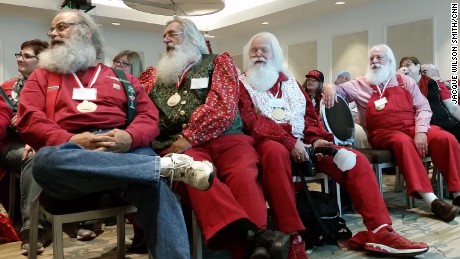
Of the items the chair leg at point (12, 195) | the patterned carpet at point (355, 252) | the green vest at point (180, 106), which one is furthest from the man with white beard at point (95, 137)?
the chair leg at point (12, 195)

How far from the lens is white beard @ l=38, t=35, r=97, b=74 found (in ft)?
6.84

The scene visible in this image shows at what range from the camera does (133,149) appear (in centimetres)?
195

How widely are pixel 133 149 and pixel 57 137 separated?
0.33m

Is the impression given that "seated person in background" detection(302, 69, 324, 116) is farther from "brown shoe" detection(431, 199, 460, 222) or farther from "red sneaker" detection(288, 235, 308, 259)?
"red sneaker" detection(288, 235, 308, 259)

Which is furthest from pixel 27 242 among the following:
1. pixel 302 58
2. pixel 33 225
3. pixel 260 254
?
pixel 302 58

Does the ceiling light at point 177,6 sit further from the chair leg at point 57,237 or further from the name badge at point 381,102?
the chair leg at point 57,237

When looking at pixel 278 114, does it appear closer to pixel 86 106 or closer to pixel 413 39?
pixel 86 106

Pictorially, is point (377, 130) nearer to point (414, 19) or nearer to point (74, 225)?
point (74, 225)

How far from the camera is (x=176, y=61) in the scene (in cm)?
252

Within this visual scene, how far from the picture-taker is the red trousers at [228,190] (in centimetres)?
187

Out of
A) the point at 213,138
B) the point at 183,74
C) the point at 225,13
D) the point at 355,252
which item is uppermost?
the point at 225,13

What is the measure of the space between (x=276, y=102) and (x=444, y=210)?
4.73 ft

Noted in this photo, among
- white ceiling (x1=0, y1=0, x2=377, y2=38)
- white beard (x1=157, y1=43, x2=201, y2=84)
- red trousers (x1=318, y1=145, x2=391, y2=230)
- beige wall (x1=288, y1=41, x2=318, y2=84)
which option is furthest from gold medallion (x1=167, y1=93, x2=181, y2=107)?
beige wall (x1=288, y1=41, x2=318, y2=84)

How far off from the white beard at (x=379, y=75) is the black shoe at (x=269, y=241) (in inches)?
91.0
